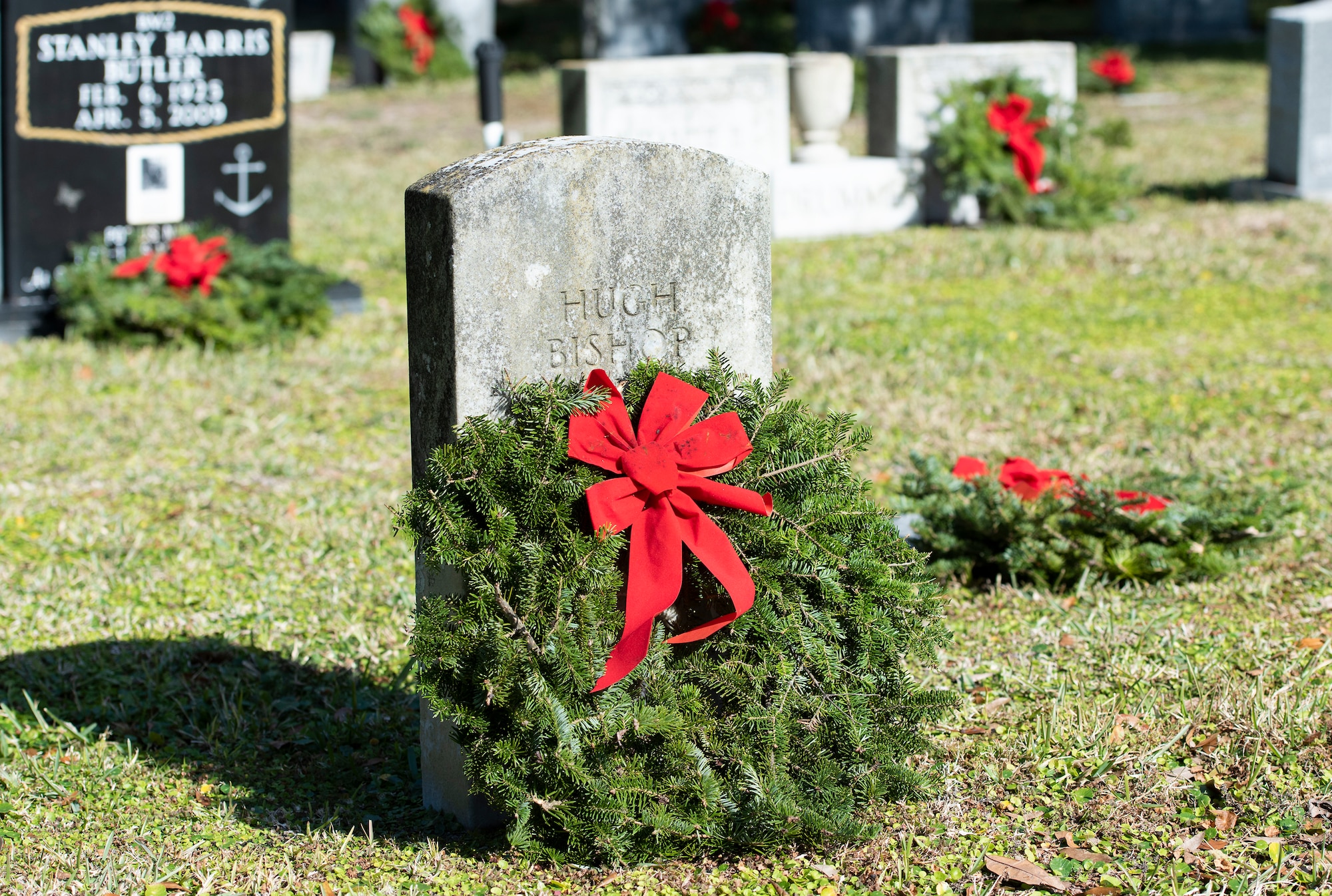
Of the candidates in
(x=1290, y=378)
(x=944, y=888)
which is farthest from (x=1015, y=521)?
(x=1290, y=378)

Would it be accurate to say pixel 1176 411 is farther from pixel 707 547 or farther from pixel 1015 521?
pixel 707 547

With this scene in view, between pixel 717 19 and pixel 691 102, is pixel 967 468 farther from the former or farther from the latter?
pixel 717 19

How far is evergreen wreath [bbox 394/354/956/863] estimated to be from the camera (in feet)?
9.06

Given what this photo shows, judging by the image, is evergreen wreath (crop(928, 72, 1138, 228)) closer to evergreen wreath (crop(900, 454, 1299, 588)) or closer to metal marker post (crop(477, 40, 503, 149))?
metal marker post (crop(477, 40, 503, 149))

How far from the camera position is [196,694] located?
Answer: 3785 millimetres

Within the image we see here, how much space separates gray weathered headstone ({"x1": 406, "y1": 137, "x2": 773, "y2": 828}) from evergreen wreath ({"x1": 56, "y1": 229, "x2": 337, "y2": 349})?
449 centimetres

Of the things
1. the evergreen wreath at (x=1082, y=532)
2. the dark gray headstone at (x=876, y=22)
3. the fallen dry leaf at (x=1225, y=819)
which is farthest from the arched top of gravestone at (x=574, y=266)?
the dark gray headstone at (x=876, y=22)

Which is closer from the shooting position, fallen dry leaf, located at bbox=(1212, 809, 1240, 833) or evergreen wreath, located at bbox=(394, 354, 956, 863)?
evergreen wreath, located at bbox=(394, 354, 956, 863)

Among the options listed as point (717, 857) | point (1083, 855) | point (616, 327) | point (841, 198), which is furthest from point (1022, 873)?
point (841, 198)

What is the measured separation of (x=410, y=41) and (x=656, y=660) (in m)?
18.4

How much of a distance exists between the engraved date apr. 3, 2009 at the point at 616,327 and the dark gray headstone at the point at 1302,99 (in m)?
8.92

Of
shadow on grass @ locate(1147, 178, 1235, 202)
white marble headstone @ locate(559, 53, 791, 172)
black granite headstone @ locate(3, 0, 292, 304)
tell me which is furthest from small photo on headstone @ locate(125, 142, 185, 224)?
shadow on grass @ locate(1147, 178, 1235, 202)

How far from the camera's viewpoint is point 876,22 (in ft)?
62.0

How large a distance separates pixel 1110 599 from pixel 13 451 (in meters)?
4.13
